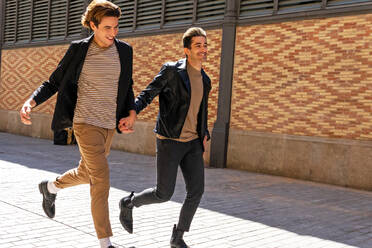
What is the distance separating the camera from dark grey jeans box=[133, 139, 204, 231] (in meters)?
4.14

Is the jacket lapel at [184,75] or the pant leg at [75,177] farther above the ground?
the jacket lapel at [184,75]

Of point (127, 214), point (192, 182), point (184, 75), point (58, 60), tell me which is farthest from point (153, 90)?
point (58, 60)

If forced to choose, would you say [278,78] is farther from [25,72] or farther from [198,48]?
[25,72]

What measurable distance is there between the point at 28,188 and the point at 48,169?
7.14ft

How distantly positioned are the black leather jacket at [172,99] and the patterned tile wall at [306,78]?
5.80 metres

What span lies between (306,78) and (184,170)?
6.31 m

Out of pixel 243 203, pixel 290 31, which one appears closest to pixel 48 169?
pixel 243 203

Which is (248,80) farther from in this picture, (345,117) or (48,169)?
(48,169)

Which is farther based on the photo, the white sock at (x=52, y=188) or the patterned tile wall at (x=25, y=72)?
the patterned tile wall at (x=25, y=72)

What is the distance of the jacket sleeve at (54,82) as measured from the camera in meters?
3.85

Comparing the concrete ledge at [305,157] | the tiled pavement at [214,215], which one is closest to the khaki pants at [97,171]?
the tiled pavement at [214,215]

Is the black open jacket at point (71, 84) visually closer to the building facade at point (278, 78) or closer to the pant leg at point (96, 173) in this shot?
the pant leg at point (96, 173)

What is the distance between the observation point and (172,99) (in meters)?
4.14

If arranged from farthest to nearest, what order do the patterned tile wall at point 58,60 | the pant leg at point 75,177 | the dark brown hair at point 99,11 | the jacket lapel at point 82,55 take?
the patterned tile wall at point 58,60 < the pant leg at point 75,177 < the jacket lapel at point 82,55 < the dark brown hair at point 99,11
